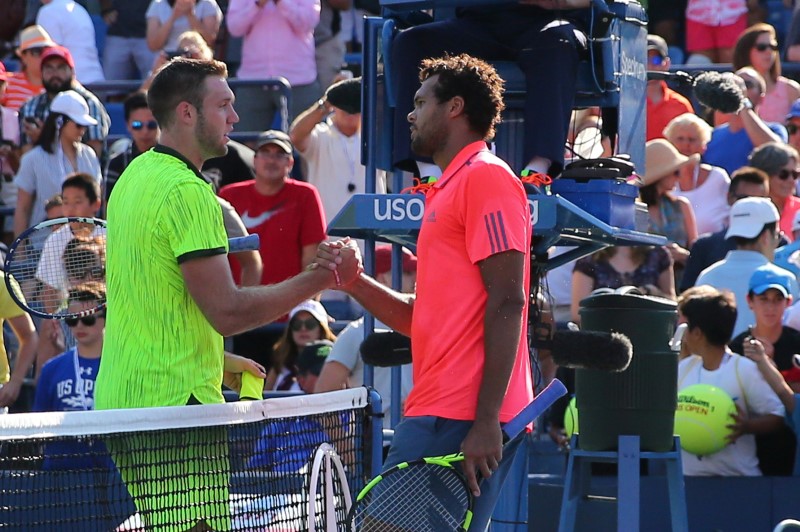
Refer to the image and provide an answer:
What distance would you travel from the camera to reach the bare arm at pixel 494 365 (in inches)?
173

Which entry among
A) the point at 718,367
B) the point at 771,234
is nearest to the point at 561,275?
the point at 771,234

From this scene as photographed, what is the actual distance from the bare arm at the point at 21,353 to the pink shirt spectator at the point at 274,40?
472cm

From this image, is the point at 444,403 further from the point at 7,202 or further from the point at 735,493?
the point at 7,202

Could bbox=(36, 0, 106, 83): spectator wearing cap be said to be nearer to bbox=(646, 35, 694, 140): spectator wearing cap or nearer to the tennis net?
bbox=(646, 35, 694, 140): spectator wearing cap

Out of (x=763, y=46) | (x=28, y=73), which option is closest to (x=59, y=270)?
(x=28, y=73)

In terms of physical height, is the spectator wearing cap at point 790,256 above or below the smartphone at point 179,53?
below

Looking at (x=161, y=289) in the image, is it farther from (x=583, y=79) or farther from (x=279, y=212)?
(x=279, y=212)

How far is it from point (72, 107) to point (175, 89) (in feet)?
22.1

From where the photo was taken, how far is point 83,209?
10.2 m

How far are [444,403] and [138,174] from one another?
46.2 inches

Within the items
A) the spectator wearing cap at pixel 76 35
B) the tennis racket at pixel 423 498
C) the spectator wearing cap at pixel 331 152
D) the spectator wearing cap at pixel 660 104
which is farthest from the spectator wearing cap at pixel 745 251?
the spectator wearing cap at pixel 76 35

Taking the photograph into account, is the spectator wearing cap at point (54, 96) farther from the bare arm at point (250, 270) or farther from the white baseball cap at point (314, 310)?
the bare arm at point (250, 270)

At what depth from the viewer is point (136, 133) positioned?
1085 centimetres

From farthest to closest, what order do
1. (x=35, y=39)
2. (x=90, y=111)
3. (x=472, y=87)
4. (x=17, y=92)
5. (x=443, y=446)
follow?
1. (x=17, y=92)
2. (x=35, y=39)
3. (x=90, y=111)
4. (x=472, y=87)
5. (x=443, y=446)
